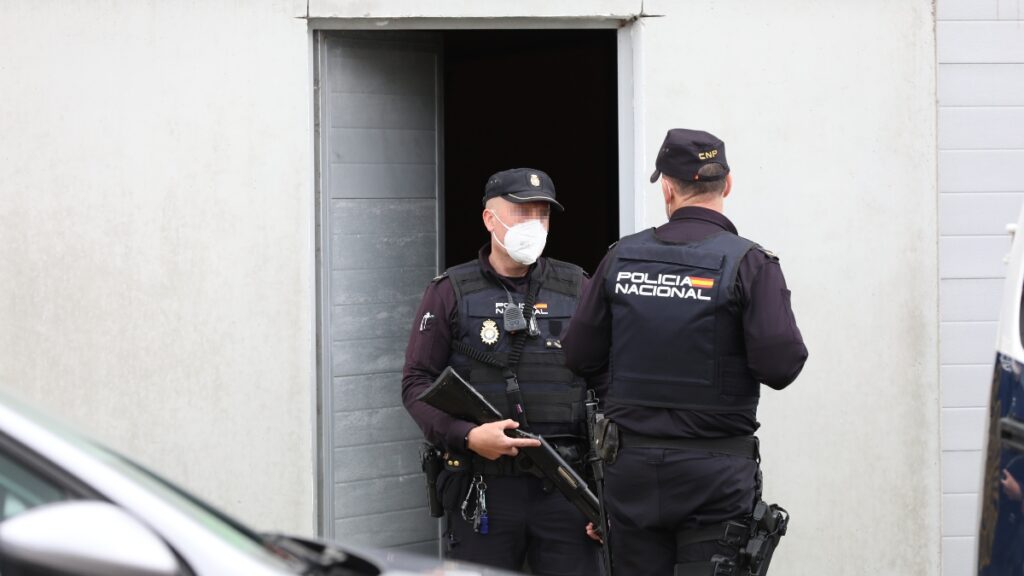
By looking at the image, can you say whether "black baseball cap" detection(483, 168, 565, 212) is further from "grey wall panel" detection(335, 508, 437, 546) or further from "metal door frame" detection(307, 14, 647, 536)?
"grey wall panel" detection(335, 508, 437, 546)

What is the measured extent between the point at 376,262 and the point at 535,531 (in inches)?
66.7

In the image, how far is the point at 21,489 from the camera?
2.33m

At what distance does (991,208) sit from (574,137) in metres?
4.72

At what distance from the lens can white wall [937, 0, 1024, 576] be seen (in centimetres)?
595

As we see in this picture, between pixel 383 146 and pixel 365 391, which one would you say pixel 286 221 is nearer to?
pixel 383 146

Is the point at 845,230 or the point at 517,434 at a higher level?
the point at 845,230

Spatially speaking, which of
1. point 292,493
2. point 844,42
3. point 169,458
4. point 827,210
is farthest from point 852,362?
point 169,458

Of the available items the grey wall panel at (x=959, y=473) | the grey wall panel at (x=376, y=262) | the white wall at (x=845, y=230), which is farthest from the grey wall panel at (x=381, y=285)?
the grey wall panel at (x=959, y=473)

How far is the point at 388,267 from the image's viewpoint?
6.22m

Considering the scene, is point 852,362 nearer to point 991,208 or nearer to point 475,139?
point 991,208

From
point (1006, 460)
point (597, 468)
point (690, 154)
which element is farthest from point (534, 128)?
point (1006, 460)

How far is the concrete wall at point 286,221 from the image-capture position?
5656 mm

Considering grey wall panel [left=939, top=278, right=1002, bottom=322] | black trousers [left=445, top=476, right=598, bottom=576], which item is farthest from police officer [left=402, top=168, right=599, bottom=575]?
grey wall panel [left=939, top=278, right=1002, bottom=322]

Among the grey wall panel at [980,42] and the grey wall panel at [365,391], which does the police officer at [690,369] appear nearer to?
the grey wall panel at [365,391]
